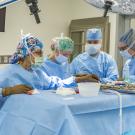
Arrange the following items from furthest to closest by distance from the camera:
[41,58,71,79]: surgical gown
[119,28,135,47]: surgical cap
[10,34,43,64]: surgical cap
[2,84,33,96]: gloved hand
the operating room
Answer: [41,58,71,79]: surgical gown
[119,28,135,47]: surgical cap
[10,34,43,64]: surgical cap
[2,84,33,96]: gloved hand
the operating room

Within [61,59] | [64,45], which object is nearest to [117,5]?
[64,45]

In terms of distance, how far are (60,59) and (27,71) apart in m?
0.80

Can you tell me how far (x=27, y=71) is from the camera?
5.58 ft

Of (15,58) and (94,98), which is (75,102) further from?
(15,58)

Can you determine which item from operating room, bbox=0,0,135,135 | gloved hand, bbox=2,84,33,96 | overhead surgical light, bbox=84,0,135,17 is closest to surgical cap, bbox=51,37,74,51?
operating room, bbox=0,0,135,135

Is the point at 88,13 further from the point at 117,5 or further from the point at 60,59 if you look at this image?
the point at 117,5

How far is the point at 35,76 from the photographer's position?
175 cm

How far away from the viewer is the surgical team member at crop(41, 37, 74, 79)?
2408 millimetres

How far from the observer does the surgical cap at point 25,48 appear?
1.75 m

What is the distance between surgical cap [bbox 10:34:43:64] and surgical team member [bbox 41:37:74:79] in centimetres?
61

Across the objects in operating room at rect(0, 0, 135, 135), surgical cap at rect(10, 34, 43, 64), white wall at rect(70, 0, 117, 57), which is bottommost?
operating room at rect(0, 0, 135, 135)

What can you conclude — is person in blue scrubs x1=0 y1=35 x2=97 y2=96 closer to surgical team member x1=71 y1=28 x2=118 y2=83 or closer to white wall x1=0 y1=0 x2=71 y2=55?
surgical team member x1=71 y1=28 x2=118 y2=83

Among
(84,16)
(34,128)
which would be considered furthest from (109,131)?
(84,16)

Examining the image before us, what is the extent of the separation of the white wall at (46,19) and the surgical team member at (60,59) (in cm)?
128
